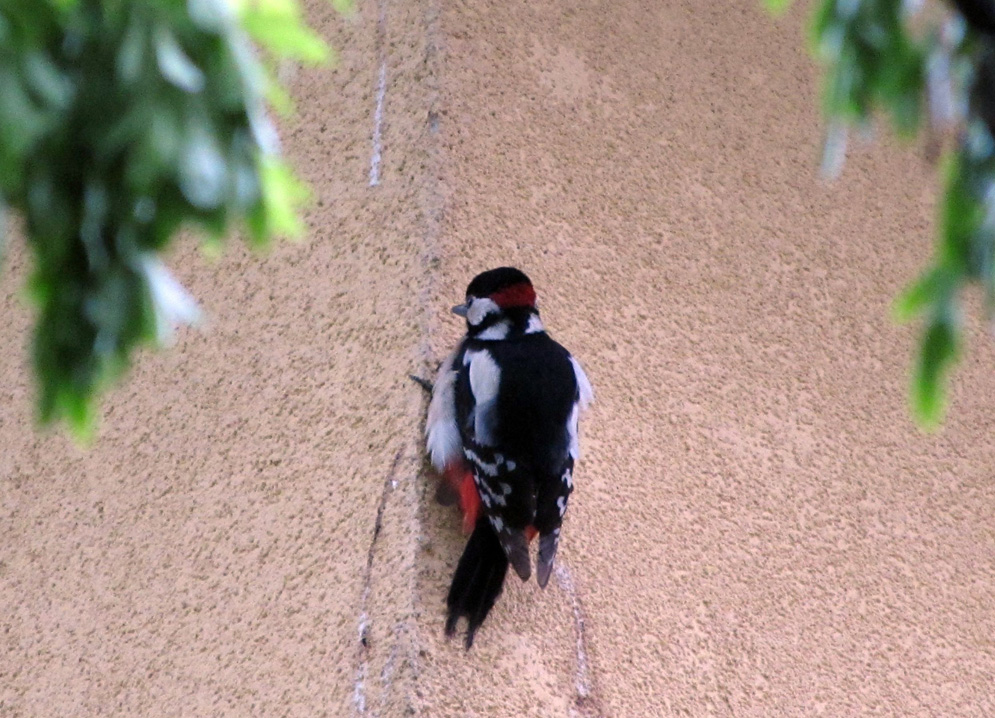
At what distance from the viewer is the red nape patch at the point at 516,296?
2.75 m

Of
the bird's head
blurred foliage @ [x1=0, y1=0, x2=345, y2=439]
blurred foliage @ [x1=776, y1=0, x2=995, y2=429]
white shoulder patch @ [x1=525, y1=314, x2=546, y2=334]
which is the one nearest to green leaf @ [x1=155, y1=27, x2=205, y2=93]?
blurred foliage @ [x1=0, y1=0, x2=345, y2=439]

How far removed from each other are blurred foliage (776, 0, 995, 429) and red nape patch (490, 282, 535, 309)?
53.8 inches

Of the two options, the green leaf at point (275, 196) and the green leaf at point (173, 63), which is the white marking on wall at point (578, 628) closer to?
the green leaf at point (275, 196)

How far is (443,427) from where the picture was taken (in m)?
2.65

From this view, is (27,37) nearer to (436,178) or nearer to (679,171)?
(436,178)

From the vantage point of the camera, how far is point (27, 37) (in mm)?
1189

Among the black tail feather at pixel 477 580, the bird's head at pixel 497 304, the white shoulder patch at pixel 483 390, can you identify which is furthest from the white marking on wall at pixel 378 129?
the black tail feather at pixel 477 580

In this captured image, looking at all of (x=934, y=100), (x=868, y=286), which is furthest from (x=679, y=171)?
(x=934, y=100)

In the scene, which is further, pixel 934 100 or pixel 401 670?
pixel 401 670

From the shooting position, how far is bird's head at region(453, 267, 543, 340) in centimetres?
274

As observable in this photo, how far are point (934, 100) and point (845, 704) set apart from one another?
2020mm

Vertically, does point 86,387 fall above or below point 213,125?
below

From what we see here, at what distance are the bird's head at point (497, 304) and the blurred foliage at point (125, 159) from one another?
1.46 metres

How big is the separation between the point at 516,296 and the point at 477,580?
559mm
